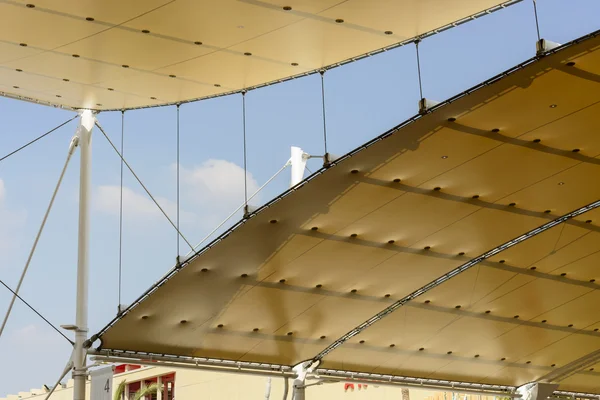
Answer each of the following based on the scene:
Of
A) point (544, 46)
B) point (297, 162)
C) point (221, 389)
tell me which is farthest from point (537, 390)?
point (221, 389)

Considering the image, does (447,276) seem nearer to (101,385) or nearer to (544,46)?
(101,385)

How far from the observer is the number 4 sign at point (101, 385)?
23.5 meters

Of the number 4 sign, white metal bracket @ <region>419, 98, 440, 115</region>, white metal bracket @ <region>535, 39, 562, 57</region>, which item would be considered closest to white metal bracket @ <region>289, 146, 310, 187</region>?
the number 4 sign

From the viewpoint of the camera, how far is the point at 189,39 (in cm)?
2106

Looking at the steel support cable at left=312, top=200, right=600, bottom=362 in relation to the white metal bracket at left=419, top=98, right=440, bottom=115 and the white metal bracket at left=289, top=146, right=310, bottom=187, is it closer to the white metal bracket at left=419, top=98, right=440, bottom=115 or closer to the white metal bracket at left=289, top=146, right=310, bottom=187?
the white metal bracket at left=289, top=146, right=310, bottom=187

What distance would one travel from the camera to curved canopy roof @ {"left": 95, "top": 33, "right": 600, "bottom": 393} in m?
19.8

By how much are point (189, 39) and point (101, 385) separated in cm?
916

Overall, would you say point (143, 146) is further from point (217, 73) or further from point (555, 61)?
point (555, 61)

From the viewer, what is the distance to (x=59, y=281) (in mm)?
105250

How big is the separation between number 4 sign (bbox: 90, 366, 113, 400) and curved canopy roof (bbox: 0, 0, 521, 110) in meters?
7.55

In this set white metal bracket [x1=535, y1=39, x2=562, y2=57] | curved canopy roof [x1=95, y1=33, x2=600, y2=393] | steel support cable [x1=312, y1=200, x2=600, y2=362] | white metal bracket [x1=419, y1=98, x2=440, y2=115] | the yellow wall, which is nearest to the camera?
white metal bracket [x1=535, y1=39, x2=562, y2=57]

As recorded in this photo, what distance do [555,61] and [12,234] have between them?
131081 millimetres

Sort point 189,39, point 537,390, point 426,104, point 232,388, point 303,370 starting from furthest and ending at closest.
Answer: point 232,388, point 537,390, point 303,370, point 189,39, point 426,104

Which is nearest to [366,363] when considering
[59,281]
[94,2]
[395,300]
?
[395,300]
